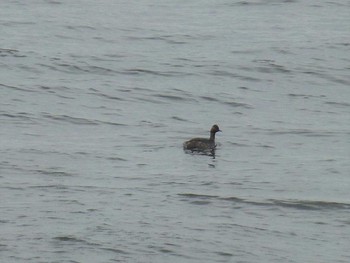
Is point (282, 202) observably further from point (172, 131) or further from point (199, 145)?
point (172, 131)

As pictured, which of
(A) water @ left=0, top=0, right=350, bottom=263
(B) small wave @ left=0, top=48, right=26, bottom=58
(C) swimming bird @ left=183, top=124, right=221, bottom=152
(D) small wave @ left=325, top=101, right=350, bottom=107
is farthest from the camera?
(B) small wave @ left=0, top=48, right=26, bottom=58

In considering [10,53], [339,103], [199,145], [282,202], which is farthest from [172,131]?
[10,53]

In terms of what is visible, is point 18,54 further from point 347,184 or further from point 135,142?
point 347,184

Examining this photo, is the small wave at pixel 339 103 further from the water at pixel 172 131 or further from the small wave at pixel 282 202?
the small wave at pixel 282 202

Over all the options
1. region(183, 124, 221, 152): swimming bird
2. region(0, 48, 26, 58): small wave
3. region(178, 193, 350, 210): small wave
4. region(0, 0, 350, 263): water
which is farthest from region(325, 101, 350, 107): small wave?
region(178, 193, 350, 210): small wave

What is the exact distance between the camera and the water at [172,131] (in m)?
13.1

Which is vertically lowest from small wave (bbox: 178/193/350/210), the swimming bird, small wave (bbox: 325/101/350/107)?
small wave (bbox: 325/101/350/107)

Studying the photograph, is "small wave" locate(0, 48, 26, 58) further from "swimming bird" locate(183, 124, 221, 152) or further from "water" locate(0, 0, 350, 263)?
"swimming bird" locate(183, 124, 221, 152)

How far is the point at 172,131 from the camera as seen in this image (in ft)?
65.3

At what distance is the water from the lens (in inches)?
517

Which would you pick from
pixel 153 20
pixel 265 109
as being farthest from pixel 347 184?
pixel 153 20

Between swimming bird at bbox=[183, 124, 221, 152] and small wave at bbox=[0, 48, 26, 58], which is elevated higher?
swimming bird at bbox=[183, 124, 221, 152]

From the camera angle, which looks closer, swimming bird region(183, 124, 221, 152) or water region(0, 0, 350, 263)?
water region(0, 0, 350, 263)

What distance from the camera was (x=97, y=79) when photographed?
24.4m
